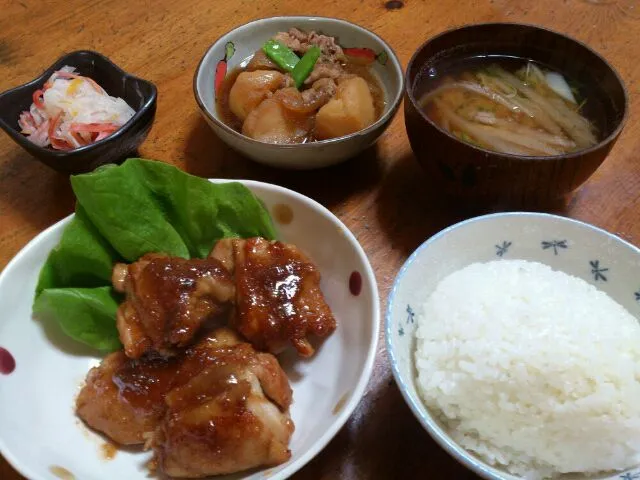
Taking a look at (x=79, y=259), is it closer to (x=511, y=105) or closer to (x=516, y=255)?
(x=516, y=255)

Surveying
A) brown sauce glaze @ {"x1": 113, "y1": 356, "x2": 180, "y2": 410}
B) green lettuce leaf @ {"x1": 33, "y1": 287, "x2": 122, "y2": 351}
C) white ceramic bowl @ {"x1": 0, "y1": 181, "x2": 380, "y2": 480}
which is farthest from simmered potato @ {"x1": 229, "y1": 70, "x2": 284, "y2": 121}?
brown sauce glaze @ {"x1": 113, "y1": 356, "x2": 180, "y2": 410}

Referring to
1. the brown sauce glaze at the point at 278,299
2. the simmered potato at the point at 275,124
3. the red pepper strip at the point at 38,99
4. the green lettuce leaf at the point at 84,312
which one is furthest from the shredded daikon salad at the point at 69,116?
the brown sauce glaze at the point at 278,299

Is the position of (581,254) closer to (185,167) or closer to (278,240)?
(278,240)

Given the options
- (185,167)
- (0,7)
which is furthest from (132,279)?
(0,7)

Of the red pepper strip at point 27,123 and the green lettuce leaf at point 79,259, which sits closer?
the green lettuce leaf at point 79,259

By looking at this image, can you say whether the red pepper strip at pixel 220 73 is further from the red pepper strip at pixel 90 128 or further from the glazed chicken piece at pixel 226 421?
the glazed chicken piece at pixel 226 421

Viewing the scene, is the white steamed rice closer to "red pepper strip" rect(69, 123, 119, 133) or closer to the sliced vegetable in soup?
the sliced vegetable in soup

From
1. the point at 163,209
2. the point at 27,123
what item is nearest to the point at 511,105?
the point at 163,209
